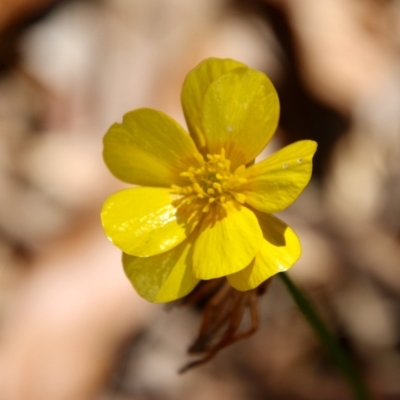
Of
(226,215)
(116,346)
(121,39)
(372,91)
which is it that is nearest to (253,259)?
(226,215)

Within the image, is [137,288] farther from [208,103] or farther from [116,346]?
[116,346]

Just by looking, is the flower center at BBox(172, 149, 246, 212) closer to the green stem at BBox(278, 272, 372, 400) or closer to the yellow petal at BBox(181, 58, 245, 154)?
the yellow petal at BBox(181, 58, 245, 154)

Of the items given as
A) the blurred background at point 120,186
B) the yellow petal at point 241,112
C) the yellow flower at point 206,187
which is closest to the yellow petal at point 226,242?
the yellow flower at point 206,187

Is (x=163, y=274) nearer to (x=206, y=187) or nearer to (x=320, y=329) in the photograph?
(x=206, y=187)

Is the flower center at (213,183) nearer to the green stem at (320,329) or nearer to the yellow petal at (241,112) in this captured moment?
the yellow petal at (241,112)

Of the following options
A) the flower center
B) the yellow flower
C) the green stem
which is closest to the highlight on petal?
the yellow flower

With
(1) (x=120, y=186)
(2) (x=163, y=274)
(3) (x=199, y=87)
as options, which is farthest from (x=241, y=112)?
(1) (x=120, y=186)
